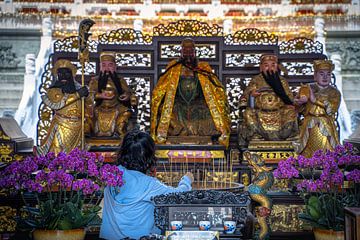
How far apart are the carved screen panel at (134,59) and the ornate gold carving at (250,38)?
1.06 metres

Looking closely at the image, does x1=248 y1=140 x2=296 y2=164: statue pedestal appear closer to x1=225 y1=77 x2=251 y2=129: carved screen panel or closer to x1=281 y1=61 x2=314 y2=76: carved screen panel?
x1=225 y1=77 x2=251 y2=129: carved screen panel

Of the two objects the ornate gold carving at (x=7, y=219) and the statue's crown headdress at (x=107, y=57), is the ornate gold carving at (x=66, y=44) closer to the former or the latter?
the statue's crown headdress at (x=107, y=57)

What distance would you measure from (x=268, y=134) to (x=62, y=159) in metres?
3.71

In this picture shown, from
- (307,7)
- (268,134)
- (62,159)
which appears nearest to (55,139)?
(268,134)

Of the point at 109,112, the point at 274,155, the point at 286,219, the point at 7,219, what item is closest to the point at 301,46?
the point at 274,155

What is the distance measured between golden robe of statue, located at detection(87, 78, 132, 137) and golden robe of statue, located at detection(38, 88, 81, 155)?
0.95ft

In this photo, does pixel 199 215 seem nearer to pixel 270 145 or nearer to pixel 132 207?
pixel 132 207

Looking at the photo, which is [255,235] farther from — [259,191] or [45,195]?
[45,195]

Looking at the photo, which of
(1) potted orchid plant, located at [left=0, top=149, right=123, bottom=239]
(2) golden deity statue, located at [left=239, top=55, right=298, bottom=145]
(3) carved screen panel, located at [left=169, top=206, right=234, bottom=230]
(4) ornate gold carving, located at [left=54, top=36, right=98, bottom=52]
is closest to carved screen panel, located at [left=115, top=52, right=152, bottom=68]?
(4) ornate gold carving, located at [left=54, top=36, right=98, bottom=52]

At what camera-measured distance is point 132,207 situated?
3709mm

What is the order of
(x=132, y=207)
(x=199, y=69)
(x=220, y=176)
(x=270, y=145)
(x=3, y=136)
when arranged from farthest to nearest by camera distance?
(x=199, y=69), (x=270, y=145), (x=220, y=176), (x=3, y=136), (x=132, y=207)

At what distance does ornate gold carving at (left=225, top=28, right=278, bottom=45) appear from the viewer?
825 centimetres

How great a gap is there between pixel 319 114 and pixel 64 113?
293 centimetres

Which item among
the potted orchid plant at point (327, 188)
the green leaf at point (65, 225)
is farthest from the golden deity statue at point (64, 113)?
the potted orchid plant at point (327, 188)
